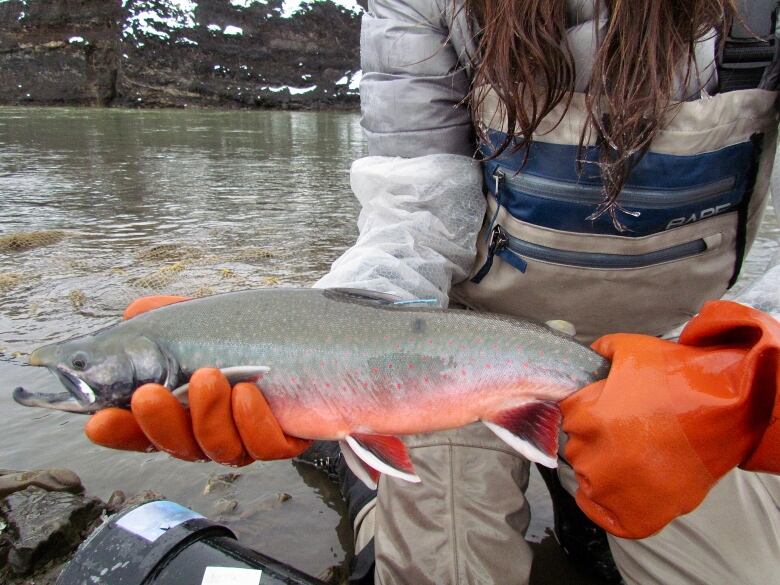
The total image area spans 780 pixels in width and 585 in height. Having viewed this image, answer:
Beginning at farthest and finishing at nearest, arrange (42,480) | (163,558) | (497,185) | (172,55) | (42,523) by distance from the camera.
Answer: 1. (172,55)
2. (42,480)
3. (497,185)
4. (42,523)
5. (163,558)

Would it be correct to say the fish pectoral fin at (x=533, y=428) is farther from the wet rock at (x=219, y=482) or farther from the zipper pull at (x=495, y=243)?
the wet rock at (x=219, y=482)

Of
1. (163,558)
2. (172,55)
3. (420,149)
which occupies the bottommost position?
(163,558)

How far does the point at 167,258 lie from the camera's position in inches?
232

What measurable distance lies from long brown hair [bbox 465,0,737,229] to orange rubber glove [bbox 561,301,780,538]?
0.60 metres

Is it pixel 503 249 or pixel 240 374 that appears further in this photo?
pixel 503 249

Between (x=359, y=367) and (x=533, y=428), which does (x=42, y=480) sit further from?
(x=533, y=428)

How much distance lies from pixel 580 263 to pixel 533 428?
721mm

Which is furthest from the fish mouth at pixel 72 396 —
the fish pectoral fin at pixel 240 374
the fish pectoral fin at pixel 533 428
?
the fish pectoral fin at pixel 533 428

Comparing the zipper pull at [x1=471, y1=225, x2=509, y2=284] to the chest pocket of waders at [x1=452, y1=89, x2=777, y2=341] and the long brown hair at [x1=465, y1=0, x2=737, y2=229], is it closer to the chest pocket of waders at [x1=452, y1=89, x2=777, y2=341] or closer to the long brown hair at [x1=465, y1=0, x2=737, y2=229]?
the chest pocket of waders at [x1=452, y1=89, x2=777, y2=341]

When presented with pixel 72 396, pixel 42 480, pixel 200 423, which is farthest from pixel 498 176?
pixel 42 480

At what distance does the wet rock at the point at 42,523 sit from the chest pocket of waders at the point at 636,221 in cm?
173

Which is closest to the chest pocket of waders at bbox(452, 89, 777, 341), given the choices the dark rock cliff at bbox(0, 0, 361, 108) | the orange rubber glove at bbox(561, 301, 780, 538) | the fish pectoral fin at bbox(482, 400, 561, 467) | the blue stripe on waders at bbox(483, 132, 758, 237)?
the blue stripe on waders at bbox(483, 132, 758, 237)

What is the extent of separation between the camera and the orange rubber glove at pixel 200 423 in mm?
1549

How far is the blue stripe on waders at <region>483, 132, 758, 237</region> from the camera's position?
195cm
